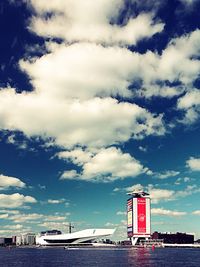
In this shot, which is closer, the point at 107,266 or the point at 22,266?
the point at 107,266

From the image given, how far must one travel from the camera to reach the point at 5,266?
117 meters

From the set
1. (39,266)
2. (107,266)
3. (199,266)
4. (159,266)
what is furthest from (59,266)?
(199,266)

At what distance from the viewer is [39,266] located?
116 metres

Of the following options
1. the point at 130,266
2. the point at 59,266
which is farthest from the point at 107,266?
the point at 59,266

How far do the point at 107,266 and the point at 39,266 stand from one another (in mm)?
19354

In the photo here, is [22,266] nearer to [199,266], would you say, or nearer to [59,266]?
[59,266]

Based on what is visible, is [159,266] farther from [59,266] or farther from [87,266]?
[59,266]

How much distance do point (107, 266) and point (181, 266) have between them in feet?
65.7

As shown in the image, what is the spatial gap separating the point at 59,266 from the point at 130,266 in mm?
18958

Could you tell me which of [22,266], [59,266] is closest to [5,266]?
[22,266]

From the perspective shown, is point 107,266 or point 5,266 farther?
point 5,266

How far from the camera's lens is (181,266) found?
372 ft

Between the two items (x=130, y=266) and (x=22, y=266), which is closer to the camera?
(x=130, y=266)

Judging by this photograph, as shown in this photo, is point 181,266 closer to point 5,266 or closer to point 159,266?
point 159,266
